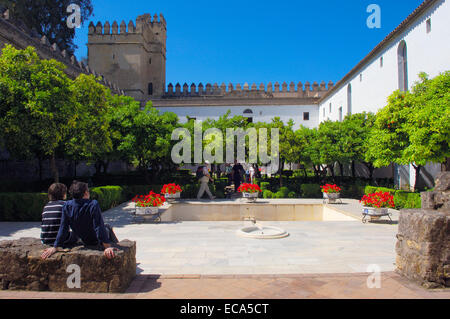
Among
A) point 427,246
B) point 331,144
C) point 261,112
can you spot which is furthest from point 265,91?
point 427,246

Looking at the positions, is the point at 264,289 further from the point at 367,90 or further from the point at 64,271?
the point at 367,90

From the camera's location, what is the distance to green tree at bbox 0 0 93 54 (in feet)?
103

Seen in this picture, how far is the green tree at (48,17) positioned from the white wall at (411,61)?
95.6 feet

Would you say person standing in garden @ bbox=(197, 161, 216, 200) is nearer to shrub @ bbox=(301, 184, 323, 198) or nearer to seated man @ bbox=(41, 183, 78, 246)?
shrub @ bbox=(301, 184, 323, 198)

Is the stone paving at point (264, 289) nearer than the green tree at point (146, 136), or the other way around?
the stone paving at point (264, 289)

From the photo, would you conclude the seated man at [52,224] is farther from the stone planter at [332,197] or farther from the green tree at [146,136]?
the stone planter at [332,197]

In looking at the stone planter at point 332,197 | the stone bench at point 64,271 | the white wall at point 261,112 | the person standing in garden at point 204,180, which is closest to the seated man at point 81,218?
the stone bench at point 64,271

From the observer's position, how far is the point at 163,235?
27.3 ft

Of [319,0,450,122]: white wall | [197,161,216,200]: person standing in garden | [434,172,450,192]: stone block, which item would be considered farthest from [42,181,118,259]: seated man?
[319,0,450,122]: white wall

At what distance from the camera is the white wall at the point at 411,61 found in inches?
532

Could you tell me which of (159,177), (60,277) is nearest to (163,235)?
(60,277)

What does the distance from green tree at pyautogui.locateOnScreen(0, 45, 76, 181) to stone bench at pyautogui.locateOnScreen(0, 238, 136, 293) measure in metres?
6.43

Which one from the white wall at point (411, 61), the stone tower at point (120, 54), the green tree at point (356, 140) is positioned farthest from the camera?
the stone tower at point (120, 54)

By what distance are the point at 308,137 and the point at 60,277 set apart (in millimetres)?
18878
